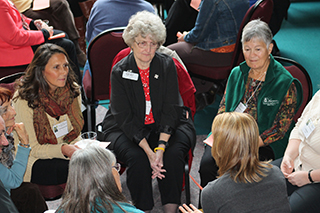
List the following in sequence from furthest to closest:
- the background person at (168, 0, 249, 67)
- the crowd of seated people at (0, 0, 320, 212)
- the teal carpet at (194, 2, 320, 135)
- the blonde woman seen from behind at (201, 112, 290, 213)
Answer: the teal carpet at (194, 2, 320, 135) → the background person at (168, 0, 249, 67) → the crowd of seated people at (0, 0, 320, 212) → the blonde woman seen from behind at (201, 112, 290, 213)

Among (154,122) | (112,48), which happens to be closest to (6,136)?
(154,122)

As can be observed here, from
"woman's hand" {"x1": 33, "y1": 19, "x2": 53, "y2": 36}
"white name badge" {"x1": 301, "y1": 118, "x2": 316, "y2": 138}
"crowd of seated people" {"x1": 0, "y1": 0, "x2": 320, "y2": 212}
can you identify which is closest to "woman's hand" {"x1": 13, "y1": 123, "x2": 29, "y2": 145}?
"crowd of seated people" {"x1": 0, "y1": 0, "x2": 320, "y2": 212}

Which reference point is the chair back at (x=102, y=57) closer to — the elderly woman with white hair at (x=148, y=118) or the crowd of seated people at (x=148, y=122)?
the crowd of seated people at (x=148, y=122)

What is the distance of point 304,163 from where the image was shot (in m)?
2.14

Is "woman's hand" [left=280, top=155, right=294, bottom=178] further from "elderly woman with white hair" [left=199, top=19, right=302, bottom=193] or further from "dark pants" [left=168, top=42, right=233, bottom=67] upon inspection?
"dark pants" [left=168, top=42, right=233, bottom=67]

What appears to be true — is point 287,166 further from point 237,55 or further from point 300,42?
point 300,42

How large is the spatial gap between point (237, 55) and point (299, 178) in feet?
4.89

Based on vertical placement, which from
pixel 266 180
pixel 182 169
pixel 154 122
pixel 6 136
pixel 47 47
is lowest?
pixel 182 169

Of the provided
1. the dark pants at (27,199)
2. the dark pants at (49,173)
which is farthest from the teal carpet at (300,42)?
the dark pants at (27,199)

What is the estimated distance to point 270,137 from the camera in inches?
93.1

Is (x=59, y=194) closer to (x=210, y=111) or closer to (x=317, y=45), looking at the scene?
(x=210, y=111)

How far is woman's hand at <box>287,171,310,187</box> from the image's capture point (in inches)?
79.1

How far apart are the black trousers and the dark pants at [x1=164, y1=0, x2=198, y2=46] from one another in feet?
6.83

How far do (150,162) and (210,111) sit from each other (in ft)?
5.40
